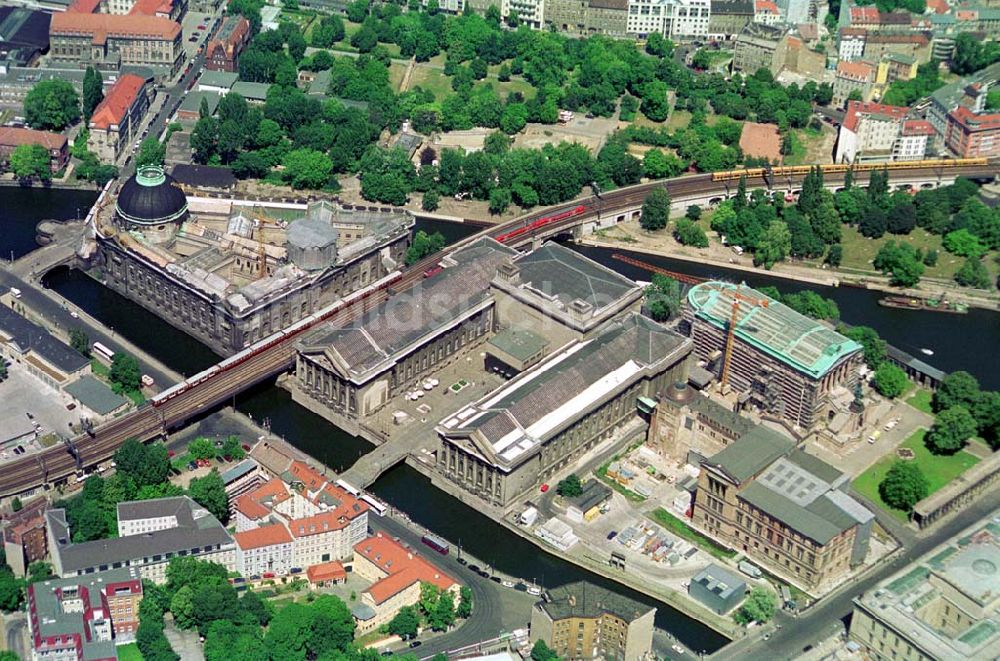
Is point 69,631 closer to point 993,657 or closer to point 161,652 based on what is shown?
point 161,652

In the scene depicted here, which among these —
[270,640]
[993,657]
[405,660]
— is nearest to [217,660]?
[270,640]

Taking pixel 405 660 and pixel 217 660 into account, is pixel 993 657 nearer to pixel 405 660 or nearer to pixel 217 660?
pixel 405 660

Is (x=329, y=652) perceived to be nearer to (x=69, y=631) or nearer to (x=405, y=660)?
(x=405, y=660)

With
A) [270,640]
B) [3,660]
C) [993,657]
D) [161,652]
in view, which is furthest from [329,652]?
[993,657]

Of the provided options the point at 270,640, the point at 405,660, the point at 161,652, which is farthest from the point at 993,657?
the point at 161,652

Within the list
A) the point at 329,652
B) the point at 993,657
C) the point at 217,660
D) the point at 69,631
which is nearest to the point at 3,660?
the point at 69,631

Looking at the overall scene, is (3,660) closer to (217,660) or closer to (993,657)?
(217,660)
